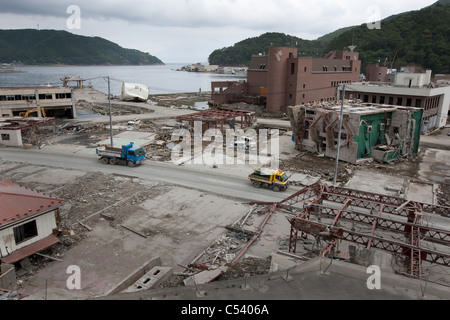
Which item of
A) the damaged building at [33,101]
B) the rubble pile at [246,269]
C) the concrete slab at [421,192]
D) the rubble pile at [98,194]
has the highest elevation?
the damaged building at [33,101]

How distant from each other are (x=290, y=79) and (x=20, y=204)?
53751mm

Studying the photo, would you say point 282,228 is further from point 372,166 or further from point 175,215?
point 372,166

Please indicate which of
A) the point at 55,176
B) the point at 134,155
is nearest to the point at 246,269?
the point at 134,155

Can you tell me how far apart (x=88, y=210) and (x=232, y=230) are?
9686mm

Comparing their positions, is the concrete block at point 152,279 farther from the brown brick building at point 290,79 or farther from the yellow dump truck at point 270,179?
the brown brick building at point 290,79

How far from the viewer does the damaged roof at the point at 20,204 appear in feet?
48.8

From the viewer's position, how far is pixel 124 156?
30.1 meters

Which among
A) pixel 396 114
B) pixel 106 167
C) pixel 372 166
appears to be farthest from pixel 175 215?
pixel 396 114

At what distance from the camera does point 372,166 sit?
31328mm

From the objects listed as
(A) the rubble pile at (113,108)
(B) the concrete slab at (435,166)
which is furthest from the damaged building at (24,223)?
(A) the rubble pile at (113,108)

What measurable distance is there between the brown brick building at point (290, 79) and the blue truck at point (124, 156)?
123ft

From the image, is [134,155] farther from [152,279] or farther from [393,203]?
[393,203]

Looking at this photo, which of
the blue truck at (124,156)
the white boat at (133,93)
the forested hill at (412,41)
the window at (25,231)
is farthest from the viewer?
the forested hill at (412,41)

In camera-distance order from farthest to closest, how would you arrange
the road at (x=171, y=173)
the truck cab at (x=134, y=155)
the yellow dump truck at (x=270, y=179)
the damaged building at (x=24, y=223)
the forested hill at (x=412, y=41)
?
the forested hill at (x=412, y=41) < the truck cab at (x=134, y=155) < the yellow dump truck at (x=270, y=179) < the road at (x=171, y=173) < the damaged building at (x=24, y=223)
